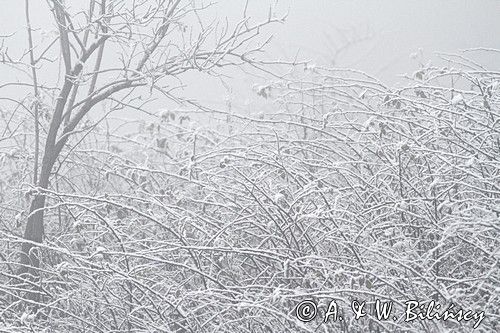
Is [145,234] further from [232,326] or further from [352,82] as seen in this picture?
[352,82]

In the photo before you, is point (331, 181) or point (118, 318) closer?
point (118, 318)

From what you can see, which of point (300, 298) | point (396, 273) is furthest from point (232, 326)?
point (396, 273)

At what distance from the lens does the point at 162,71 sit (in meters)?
4.54

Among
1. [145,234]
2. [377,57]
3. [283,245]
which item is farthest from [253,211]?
[377,57]

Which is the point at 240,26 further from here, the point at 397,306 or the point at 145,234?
the point at 397,306

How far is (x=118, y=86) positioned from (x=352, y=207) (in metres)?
1.92

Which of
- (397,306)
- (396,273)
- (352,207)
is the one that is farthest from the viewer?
(352,207)

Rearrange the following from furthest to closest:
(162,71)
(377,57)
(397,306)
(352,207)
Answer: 1. (377,57)
2. (162,71)
3. (352,207)
4. (397,306)

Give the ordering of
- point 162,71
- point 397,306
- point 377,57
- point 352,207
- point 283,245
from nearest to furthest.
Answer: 1. point 397,306
2. point 283,245
3. point 352,207
4. point 162,71
5. point 377,57

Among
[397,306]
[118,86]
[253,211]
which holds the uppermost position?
[118,86]

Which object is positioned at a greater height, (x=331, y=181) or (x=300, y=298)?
(x=331, y=181)

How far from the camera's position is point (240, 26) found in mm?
4574

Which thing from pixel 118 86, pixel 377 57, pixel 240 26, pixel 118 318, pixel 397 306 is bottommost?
pixel 118 318

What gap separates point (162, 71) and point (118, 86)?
1.25 ft
